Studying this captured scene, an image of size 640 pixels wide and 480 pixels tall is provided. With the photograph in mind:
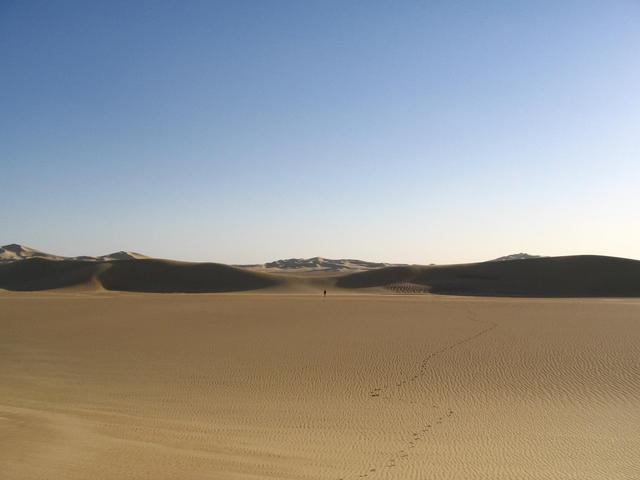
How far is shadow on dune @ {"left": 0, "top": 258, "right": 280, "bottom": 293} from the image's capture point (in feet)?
190

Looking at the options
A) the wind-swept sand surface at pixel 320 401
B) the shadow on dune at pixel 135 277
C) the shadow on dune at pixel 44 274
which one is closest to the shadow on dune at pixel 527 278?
the shadow on dune at pixel 135 277

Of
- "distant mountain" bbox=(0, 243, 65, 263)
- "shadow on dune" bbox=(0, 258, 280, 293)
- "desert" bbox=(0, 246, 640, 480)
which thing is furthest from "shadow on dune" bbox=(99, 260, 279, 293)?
"distant mountain" bbox=(0, 243, 65, 263)

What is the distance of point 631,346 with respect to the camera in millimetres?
16938

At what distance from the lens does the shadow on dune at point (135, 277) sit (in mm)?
57875

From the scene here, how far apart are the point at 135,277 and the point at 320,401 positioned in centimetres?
5312

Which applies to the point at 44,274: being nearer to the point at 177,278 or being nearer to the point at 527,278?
the point at 177,278

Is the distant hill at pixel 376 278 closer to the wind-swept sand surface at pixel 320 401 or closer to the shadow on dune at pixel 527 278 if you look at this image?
the shadow on dune at pixel 527 278

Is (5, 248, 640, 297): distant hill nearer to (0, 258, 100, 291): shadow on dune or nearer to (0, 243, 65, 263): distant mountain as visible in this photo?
(0, 258, 100, 291): shadow on dune

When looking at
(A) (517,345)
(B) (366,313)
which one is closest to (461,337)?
(A) (517,345)

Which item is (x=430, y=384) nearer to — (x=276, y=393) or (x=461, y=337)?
(x=276, y=393)

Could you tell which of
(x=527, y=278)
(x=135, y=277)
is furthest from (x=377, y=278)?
(x=135, y=277)

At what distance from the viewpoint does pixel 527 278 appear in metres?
57.1

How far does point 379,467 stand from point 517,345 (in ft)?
38.1

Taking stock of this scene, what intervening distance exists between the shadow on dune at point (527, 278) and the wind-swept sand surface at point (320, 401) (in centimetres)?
3118
